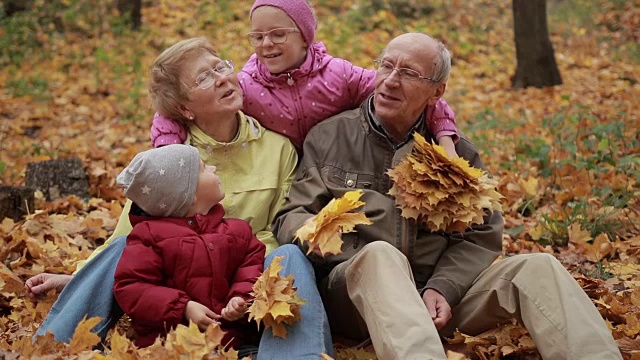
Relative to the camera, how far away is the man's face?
3.51m

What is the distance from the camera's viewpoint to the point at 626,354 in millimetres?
3027

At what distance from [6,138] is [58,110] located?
1277 mm

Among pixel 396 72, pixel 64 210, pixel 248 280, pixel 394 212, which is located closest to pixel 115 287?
pixel 248 280

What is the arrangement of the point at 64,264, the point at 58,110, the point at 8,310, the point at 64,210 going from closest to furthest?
the point at 8,310, the point at 64,264, the point at 64,210, the point at 58,110

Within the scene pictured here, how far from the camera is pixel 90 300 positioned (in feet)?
10.7

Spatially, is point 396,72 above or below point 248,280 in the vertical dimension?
above

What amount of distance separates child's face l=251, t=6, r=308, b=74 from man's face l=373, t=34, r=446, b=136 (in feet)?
1.58

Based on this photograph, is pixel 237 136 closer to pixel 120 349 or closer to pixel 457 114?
pixel 120 349

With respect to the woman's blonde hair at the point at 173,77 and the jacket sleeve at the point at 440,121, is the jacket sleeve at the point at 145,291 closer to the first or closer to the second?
the woman's blonde hair at the point at 173,77

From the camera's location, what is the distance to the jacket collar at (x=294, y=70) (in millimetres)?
3807

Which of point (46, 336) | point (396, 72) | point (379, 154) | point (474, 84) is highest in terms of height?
point (396, 72)

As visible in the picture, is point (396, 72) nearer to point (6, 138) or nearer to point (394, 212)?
point (394, 212)

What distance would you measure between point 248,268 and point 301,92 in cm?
105

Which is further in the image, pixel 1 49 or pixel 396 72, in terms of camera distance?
pixel 1 49
